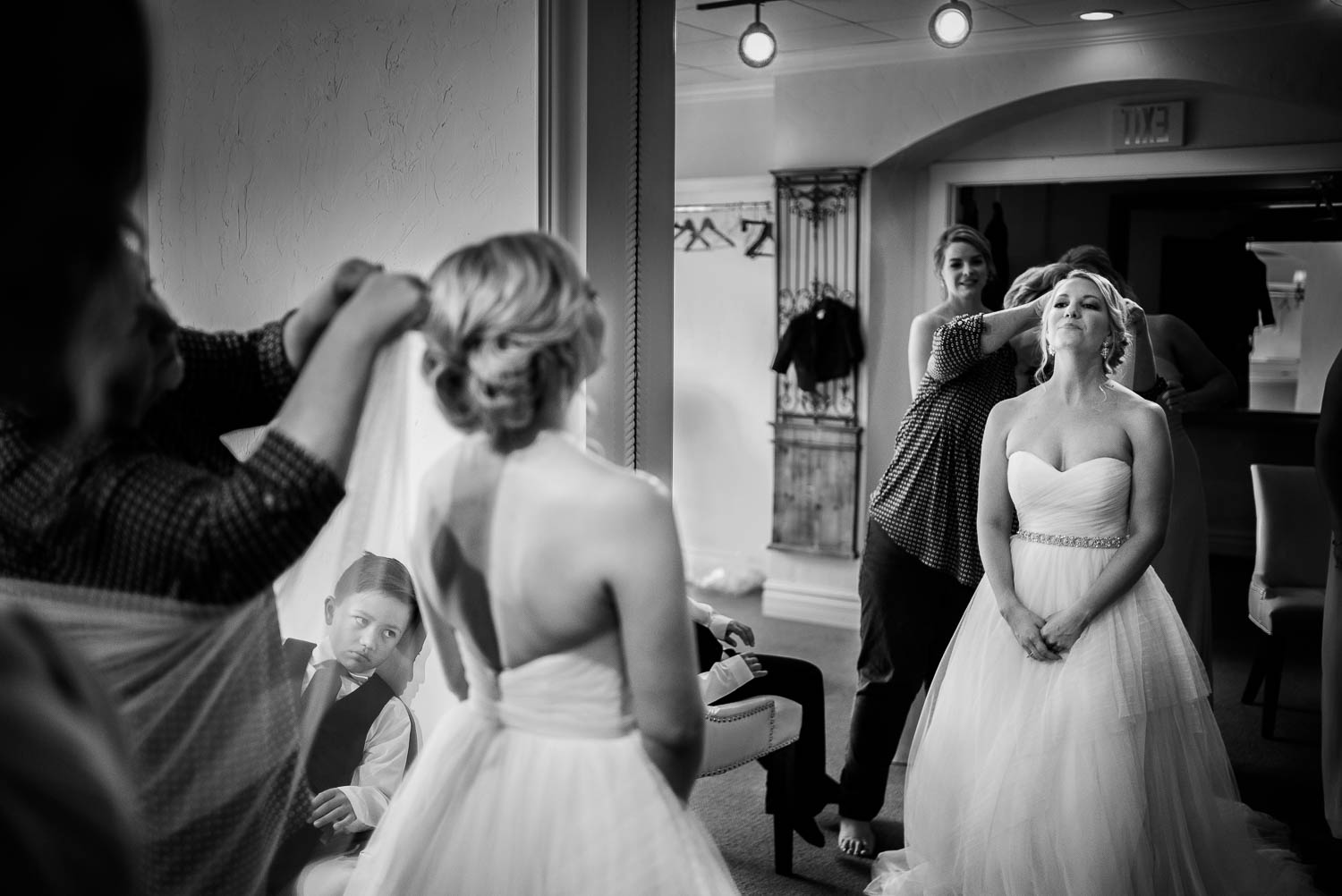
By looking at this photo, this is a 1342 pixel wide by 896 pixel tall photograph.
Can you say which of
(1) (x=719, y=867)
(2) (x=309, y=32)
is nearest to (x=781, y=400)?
(2) (x=309, y=32)

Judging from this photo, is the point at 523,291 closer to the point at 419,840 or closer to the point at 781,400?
the point at 419,840

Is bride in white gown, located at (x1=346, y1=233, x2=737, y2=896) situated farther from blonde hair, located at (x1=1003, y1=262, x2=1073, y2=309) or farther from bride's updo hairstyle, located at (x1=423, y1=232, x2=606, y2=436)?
blonde hair, located at (x1=1003, y1=262, x2=1073, y2=309)

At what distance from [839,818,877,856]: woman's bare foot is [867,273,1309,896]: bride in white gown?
0.27 m

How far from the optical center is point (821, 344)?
551cm

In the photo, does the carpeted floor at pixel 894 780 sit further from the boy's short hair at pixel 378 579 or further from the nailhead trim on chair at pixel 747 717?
the boy's short hair at pixel 378 579

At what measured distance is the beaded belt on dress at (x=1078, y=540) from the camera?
2.58m

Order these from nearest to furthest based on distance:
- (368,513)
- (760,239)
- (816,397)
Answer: (368,513) < (816,397) < (760,239)

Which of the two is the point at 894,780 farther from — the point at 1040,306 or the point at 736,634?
the point at 1040,306

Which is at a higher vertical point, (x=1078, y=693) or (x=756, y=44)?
(x=756, y=44)

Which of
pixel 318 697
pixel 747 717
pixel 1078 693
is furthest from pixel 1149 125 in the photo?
pixel 318 697

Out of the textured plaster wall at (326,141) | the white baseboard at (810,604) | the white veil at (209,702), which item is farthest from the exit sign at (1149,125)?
the white veil at (209,702)

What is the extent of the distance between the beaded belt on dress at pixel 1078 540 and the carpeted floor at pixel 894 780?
3.18ft

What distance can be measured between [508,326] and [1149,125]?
15.5ft

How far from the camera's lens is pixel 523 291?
109 centimetres
